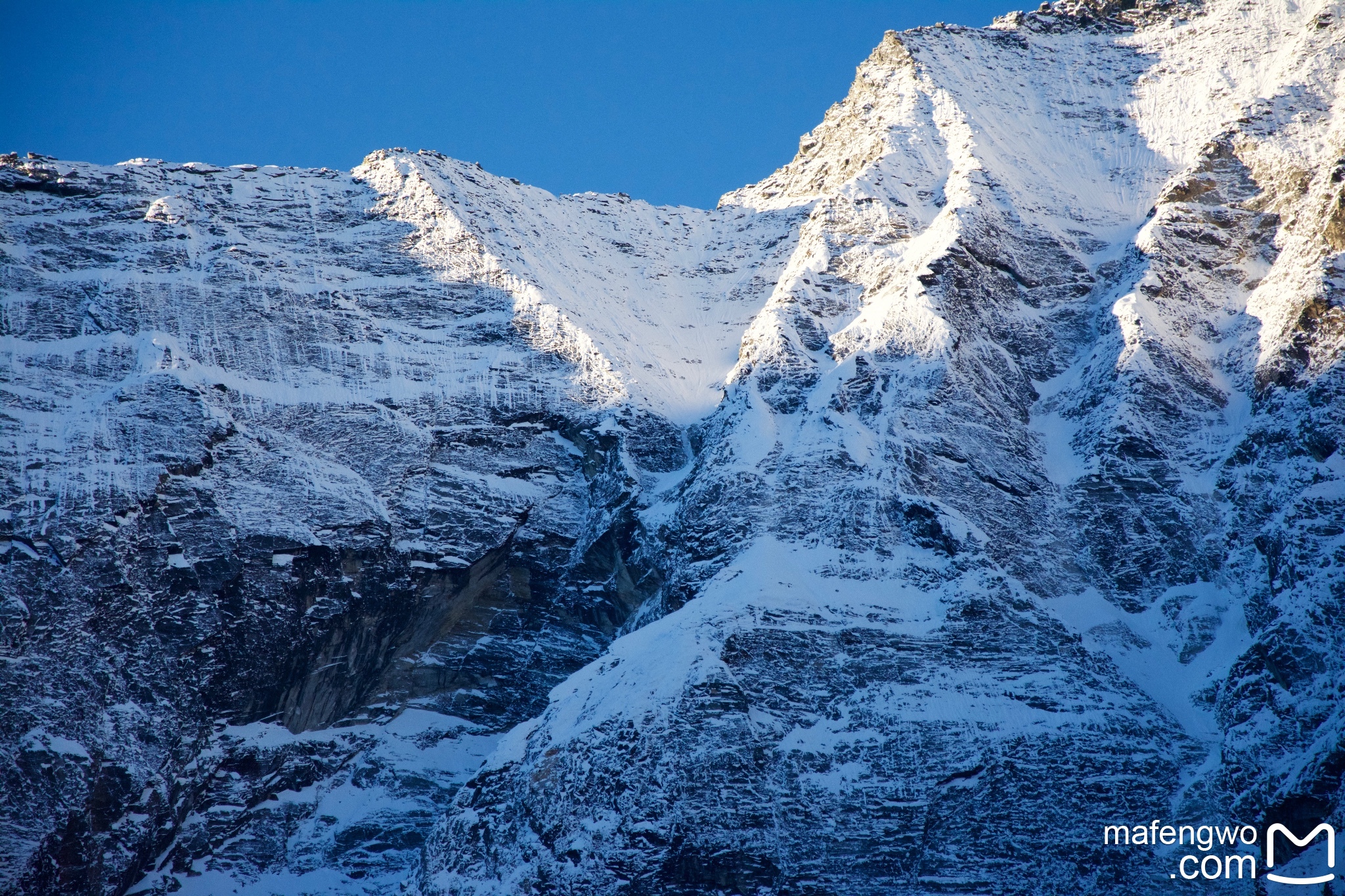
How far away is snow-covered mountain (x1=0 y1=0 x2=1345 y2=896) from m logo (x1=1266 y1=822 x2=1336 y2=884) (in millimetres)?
1020

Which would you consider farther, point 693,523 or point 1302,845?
point 693,523

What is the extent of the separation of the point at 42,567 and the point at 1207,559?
62016 millimetres

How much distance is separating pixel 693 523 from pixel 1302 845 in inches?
1350

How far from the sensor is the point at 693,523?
7575 centimetres

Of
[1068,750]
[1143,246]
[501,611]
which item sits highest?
[1143,246]

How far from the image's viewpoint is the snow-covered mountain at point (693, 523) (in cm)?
6147

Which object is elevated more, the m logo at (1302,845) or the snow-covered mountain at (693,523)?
the snow-covered mountain at (693,523)

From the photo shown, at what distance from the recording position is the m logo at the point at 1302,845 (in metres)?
53.4

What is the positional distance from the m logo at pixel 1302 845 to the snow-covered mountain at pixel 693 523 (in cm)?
102

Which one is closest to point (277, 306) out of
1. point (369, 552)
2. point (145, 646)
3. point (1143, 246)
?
point (369, 552)

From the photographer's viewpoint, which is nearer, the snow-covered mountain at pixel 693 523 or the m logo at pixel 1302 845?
the m logo at pixel 1302 845

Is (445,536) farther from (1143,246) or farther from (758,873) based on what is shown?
(1143,246)

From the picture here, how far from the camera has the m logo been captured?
53.4m

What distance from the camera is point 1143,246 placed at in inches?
3420
